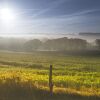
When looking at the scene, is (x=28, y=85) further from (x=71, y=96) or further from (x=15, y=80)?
(x=71, y=96)

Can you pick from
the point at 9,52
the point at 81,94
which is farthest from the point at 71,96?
the point at 9,52

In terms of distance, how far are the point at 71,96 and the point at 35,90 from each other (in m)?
2.05

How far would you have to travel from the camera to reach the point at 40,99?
48.8ft

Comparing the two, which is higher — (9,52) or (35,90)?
(9,52)

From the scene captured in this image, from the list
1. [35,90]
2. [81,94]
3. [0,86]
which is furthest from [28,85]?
[81,94]

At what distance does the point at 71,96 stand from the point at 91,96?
1130mm

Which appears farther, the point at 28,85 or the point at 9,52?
the point at 9,52

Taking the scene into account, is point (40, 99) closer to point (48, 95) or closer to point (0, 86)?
point (48, 95)

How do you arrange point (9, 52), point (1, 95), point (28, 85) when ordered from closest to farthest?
point (1, 95) → point (28, 85) → point (9, 52)

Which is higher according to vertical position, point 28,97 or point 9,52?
point 9,52

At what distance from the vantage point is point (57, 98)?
15156mm

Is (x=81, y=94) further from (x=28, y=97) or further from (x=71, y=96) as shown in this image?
(x=28, y=97)

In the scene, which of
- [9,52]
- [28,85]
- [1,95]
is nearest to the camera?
[1,95]

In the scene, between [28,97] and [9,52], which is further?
[9,52]
